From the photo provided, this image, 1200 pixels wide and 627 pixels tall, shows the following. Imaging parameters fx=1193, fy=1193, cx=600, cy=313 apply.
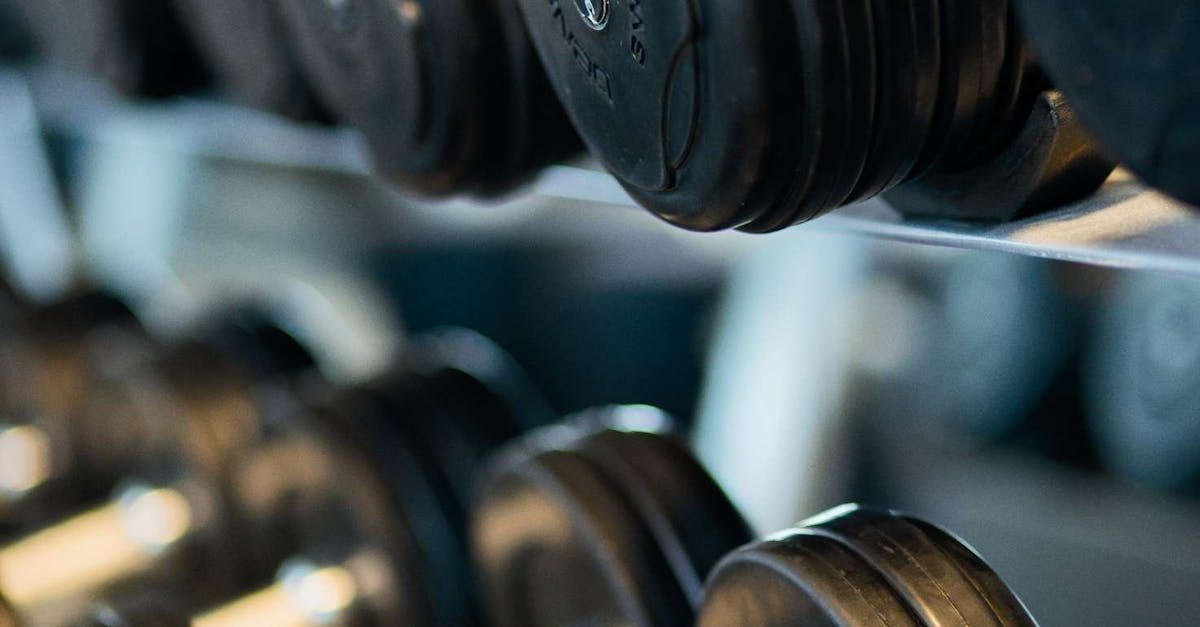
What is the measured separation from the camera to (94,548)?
1159mm

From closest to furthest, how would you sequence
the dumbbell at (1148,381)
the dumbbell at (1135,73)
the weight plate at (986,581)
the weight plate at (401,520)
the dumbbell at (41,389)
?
the dumbbell at (1135,73), the weight plate at (986,581), the weight plate at (401,520), the dumbbell at (41,389), the dumbbell at (1148,381)

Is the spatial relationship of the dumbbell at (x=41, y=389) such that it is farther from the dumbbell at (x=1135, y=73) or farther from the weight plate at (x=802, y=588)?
the dumbbell at (x=1135, y=73)

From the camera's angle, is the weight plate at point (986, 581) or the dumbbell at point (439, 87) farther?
the dumbbell at point (439, 87)

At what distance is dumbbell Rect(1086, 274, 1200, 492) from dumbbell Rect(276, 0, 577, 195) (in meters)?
0.98

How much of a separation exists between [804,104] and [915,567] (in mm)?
242

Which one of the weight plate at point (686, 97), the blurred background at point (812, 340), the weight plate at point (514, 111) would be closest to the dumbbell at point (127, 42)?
the blurred background at point (812, 340)

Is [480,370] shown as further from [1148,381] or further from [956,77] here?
[1148,381]

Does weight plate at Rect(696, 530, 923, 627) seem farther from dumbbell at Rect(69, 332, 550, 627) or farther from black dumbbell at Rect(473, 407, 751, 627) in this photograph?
dumbbell at Rect(69, 332, 550, 627)

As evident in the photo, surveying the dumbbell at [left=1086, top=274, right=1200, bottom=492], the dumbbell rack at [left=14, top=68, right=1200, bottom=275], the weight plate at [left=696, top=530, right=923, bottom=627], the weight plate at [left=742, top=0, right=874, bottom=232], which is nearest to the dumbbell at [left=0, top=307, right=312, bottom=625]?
the dumbbell rack at [left=14, top=68, right=1200, bottom=275]

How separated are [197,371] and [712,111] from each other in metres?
0.86

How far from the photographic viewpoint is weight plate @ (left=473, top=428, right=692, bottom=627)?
30.4 inches

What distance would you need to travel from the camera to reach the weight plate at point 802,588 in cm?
57

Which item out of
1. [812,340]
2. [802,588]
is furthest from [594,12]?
[812,340]

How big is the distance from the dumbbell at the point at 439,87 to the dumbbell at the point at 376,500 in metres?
0.33
